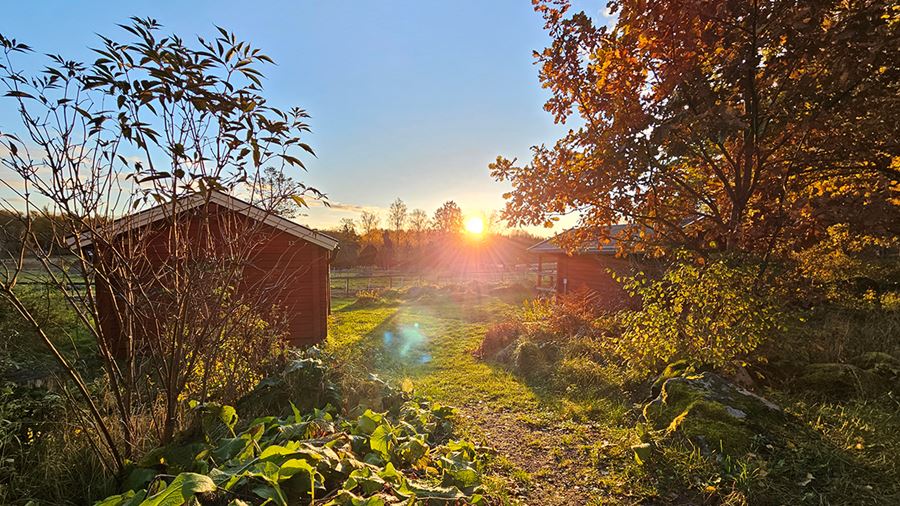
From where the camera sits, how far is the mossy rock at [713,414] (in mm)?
3494

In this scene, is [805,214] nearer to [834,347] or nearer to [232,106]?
[834,347]

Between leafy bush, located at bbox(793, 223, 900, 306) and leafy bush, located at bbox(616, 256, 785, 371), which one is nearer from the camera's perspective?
leafy bush, located at bbox(616, 256, 785, 371)

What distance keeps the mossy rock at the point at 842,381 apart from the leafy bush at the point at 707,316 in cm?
68

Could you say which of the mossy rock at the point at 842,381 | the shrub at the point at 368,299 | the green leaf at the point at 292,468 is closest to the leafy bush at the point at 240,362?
the green leaf at the point at 292,468

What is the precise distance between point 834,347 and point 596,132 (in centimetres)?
483

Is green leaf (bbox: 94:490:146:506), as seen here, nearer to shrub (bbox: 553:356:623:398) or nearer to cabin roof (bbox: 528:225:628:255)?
shrub (bbox: 553:356:623:398)

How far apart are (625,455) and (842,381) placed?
3.21 meters

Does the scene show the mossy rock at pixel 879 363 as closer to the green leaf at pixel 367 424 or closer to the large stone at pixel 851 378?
the large stone at pixel 851 378

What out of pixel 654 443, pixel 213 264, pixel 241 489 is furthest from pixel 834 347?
pixel 213 264

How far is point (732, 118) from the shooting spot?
144 inches

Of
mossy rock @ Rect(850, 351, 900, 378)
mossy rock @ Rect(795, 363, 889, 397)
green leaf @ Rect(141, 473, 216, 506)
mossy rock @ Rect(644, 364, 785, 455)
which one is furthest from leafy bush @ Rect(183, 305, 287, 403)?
mossy rock @ Rect(850, 351, 900, 378)

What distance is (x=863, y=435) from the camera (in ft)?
11.7

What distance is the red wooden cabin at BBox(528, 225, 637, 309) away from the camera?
1064cm

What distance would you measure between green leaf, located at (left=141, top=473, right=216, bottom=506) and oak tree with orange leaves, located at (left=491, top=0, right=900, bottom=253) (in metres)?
4.51
